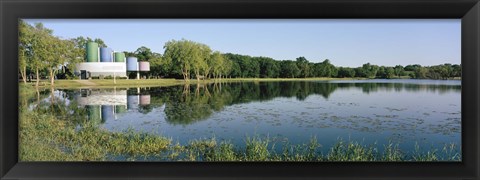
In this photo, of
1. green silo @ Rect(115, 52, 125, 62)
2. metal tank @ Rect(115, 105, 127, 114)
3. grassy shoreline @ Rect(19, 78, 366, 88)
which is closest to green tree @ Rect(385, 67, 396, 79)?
grassy shoreline @ Rect(19, 78, 366, 88)

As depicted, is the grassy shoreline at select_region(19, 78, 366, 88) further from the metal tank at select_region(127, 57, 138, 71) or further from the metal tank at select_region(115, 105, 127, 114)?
the metal tank at select_region(115, 105, 127, 114)

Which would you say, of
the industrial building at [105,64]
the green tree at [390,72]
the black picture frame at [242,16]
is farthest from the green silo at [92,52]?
the green tree at [390,72]

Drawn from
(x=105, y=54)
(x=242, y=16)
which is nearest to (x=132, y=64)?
(x=105, y=54)

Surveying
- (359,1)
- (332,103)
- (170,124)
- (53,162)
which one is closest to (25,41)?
(53,162)

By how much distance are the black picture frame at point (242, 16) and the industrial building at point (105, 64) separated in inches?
31.4

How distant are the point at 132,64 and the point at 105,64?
23cm

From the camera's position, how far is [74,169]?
5.69ft

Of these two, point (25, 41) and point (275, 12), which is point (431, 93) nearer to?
point (275, 12)

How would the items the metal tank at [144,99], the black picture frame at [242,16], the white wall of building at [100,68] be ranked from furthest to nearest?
the metal tank at [144,99]
the white wall of building at [100,68]
the black picture frame at [242,16]

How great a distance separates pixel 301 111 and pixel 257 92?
1.52 feet

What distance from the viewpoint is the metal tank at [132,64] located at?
268cm

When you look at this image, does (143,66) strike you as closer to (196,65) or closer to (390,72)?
(196,65)

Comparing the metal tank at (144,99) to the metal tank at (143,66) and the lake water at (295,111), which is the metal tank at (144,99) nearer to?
the lake water at (295,111)

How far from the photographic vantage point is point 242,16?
1.68 meters
